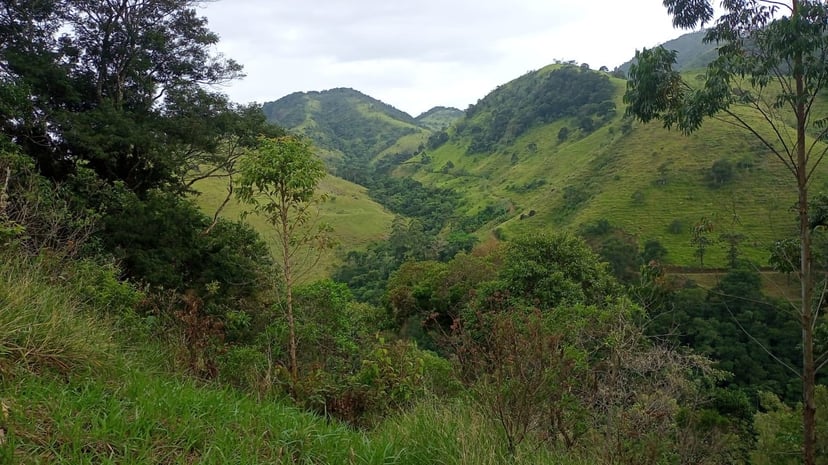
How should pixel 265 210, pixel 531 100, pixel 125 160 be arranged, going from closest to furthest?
pixel 265 210 < pixel 125 160 < pixel 531 100

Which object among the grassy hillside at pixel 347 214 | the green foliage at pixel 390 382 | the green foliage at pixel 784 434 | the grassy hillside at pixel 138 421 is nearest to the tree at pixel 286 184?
the green foliage at pixel 390 382

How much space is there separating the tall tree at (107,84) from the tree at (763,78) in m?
11.3

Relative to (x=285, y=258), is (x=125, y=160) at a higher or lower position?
higher

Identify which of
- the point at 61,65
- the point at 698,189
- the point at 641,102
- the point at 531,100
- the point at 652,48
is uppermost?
the point at 531,100

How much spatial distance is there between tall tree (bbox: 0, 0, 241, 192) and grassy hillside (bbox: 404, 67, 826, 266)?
31.7 meters

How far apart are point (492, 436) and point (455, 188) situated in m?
95.0

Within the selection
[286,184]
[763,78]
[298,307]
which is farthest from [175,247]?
[763,78]

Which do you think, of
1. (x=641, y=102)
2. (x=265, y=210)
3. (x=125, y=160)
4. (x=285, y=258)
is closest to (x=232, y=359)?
(x=285, y=258)

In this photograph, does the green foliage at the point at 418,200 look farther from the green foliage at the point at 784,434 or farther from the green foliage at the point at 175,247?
the green foliage at the point at 175,247

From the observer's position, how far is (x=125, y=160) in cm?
1278

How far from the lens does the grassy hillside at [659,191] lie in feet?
139

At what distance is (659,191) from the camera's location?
52.2m

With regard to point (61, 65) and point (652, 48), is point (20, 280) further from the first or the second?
point (61, 65)

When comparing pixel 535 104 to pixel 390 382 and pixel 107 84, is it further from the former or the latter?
pixel 390 382
